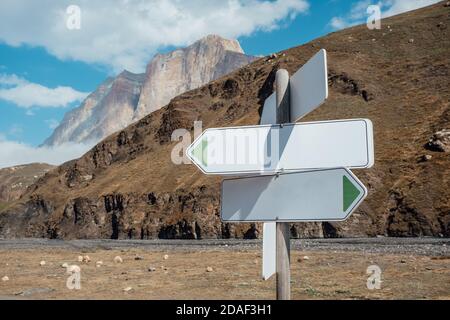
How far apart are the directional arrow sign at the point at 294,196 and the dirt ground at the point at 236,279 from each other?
9.83 metres

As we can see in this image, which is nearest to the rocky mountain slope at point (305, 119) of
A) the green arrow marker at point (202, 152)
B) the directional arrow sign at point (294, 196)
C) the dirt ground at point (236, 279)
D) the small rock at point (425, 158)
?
the small rock at point (425, 158)

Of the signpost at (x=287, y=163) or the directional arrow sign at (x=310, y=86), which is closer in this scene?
the directional arrow sign at (x=310, y=86)

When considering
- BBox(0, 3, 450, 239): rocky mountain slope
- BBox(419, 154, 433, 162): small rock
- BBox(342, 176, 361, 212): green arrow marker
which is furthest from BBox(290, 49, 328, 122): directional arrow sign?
BBox(419, 154, 433, 162): small rock

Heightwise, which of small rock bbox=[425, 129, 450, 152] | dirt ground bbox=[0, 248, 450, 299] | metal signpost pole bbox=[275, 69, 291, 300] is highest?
small rock bbox=[425, 129, 450, 152]

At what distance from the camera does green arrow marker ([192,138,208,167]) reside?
14.3 feet

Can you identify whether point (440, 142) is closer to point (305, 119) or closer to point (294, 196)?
point (305, 119)

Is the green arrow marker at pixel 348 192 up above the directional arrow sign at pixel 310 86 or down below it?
below

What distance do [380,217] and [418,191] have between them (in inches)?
167

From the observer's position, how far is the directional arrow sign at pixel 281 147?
4.13m

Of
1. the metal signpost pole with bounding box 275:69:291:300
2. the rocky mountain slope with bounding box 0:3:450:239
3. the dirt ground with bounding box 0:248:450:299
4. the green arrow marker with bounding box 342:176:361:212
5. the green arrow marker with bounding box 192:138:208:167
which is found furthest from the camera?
the rocky mountain slope with bounding box 0:3:450:239

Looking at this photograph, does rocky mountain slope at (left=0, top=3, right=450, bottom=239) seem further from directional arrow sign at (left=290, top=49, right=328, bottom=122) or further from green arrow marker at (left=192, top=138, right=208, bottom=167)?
green arrow marker at (left=192, top=138, right=208, bottom=167)

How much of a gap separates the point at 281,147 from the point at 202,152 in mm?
772

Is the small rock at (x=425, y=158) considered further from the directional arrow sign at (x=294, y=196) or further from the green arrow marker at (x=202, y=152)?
the green arrow marker at (x=202, y=152)

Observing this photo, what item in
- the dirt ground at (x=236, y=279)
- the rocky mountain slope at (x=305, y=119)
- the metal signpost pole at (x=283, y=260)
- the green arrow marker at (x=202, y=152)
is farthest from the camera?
the rocky mountain slope at (x=305, y=119)
